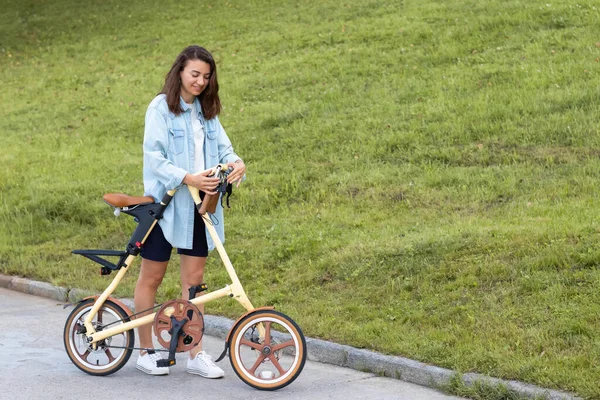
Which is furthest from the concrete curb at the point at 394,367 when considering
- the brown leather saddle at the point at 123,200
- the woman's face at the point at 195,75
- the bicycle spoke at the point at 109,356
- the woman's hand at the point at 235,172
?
the woman's face at the point at 195,75

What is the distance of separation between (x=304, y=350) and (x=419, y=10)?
13953mm

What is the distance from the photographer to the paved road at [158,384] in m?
5.33

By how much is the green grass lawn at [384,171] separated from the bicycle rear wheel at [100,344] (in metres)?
1.47

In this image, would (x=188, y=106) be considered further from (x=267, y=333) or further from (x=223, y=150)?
(x=267, y=333)

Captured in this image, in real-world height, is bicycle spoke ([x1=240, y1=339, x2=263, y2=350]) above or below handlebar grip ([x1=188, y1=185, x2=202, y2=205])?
below

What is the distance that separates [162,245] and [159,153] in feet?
1.96

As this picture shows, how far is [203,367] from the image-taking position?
567 cm

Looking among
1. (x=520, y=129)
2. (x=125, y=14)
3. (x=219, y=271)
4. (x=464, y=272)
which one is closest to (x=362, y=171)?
(x=520, y=129)

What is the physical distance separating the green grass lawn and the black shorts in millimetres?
1335

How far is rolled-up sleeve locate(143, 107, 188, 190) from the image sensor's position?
5.34 metres

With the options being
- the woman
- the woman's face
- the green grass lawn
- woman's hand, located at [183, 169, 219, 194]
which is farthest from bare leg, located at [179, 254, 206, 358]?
the green grass lawn

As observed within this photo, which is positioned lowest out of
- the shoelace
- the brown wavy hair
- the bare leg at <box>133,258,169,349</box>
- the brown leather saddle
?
the shoelace

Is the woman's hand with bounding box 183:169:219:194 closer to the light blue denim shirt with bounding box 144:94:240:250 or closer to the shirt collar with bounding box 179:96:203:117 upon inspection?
the light blue denim shirt with bounding box 144:94:240:250

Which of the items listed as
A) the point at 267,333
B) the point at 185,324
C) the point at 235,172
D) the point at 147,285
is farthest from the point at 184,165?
the point at 267,333
